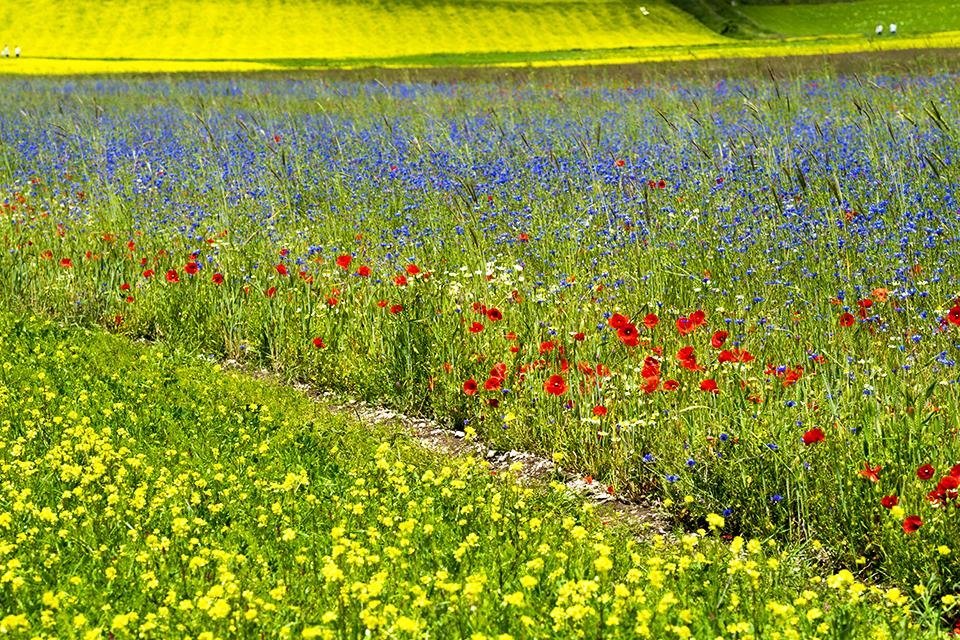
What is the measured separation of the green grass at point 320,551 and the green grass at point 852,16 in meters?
59.0

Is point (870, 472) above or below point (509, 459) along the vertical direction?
above

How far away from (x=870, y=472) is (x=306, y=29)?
4833cm

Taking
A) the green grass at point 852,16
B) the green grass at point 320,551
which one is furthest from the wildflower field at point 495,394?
the green grass at point 852,16

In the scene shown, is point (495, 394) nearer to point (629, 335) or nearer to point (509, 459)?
point (509, 459)

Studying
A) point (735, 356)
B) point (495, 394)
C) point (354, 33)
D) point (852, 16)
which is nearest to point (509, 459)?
point (495, 394)

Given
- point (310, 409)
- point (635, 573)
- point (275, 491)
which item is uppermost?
point (635, 573)

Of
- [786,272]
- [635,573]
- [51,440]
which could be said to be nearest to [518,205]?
[786,272]

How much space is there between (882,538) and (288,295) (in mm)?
4979

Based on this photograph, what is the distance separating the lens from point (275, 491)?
4875mm

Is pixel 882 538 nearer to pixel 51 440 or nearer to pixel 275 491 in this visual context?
pixel 275 491

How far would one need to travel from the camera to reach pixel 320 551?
4.28 metres

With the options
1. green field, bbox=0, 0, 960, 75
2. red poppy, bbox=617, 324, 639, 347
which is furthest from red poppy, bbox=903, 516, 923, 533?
green field, bbox=0, 0, 960, 75

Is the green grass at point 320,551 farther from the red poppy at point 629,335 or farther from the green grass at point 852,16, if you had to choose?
the green grass at point 852,16

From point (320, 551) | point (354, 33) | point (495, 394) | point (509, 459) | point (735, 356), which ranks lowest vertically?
point (354, 33)
